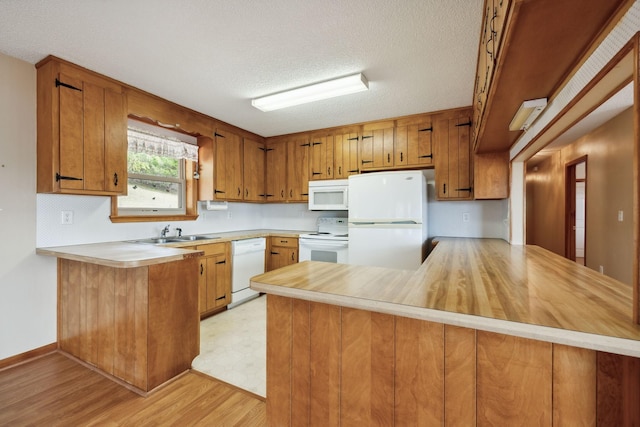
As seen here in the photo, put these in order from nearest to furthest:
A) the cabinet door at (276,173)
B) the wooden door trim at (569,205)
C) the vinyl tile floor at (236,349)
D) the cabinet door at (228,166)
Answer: the vinyl tile floor at (236,349)
the cabinet door at (228,166)
the cabinet door at (276,173)
the wooden door trim at (569,205)

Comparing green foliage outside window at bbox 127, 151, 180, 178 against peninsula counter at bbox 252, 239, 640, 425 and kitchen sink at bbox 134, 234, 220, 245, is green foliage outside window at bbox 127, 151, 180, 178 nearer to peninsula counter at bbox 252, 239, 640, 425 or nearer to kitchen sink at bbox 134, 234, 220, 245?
kitchen sink at bbox 134, 234, 220, 245

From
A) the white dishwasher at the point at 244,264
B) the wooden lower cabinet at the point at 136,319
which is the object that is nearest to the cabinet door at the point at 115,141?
the wooden lower cabinet at the point at 136,319

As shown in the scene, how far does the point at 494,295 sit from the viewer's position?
1.05 meters

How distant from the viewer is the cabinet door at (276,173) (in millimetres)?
4254

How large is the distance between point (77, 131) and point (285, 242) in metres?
2.48

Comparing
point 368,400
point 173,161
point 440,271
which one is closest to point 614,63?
point 440,271

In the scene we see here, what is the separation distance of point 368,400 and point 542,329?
2.17 feet

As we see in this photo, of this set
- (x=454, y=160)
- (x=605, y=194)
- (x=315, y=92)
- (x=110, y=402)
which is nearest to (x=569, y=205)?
(x=605, y=194)

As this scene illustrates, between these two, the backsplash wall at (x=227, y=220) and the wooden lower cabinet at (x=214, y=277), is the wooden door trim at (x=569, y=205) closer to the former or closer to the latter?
the backsplash wall at (x=227, y=220)

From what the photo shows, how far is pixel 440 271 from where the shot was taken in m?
1.47

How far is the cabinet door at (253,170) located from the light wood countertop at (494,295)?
8.98 ft

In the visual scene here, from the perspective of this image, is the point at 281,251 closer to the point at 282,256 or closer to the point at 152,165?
the point at 282,256

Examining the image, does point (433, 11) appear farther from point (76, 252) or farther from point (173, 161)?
point (173, 161)

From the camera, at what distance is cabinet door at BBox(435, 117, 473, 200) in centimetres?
312
